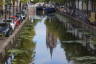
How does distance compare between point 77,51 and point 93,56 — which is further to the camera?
point 77,51

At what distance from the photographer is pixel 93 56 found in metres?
26.0

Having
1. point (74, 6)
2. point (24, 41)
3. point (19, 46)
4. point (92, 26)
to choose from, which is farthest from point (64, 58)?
point (74, 6)

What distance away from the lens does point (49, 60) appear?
25078 mm

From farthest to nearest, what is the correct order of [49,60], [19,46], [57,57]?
1. [19,46]
2. [57,57]
3. [49,60]

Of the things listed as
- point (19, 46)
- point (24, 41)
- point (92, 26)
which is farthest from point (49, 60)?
point (92, 26)

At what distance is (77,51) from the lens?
29.1 meters

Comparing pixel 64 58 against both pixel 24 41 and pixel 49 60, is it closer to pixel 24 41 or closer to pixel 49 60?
pixel 49 60

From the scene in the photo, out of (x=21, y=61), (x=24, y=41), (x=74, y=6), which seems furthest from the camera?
(x=74, y=6)

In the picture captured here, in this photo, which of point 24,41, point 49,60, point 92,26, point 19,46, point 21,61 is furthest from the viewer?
point 92,26

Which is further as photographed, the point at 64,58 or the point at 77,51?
the point at 77,51

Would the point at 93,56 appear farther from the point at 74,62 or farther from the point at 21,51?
the point at 21,51

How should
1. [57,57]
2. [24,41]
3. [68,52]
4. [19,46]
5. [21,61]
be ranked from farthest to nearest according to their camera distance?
[24,41]
[19,46]
[68,52]
[57,57]
[21,61]

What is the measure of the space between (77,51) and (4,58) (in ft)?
24.4

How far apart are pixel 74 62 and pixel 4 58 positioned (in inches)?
171
